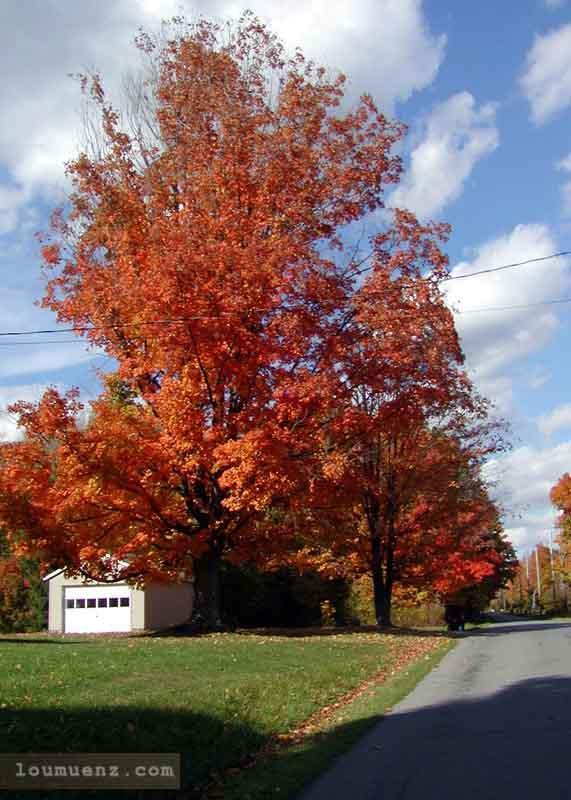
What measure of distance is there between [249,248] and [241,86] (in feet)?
20.4

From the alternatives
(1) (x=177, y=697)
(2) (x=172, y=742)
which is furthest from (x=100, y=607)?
(2) (x=172, y=742)

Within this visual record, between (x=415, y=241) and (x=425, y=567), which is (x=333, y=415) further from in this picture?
(x=425, y=567)

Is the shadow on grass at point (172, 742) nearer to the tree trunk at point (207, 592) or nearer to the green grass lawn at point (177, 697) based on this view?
the green grass lawn at point (177, 697)

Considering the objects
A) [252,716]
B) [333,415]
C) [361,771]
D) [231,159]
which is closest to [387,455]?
[333,415]

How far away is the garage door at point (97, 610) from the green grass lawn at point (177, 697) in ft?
71.7

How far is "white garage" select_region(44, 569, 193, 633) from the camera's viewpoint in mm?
39781

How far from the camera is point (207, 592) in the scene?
2533 cm

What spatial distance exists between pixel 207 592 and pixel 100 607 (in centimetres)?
1666

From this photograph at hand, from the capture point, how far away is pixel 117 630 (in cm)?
3978

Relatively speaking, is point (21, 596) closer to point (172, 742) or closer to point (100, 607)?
point (100, 607)

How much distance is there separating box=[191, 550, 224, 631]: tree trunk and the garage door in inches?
607

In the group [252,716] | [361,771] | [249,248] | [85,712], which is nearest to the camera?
[361,771]

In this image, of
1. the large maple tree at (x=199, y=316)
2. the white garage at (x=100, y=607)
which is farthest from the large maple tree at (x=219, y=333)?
the white garage at (x=100, y=607)

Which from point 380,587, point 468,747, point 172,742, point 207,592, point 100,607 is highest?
point 207,592
